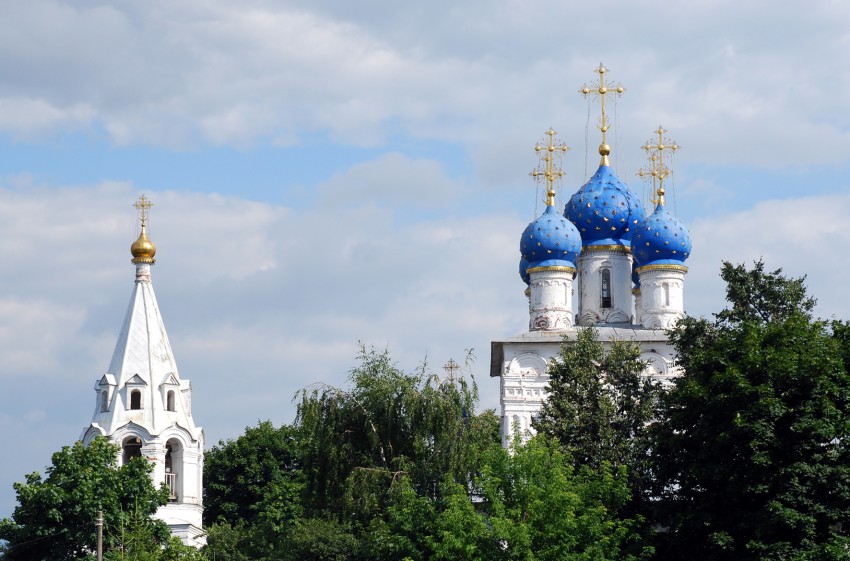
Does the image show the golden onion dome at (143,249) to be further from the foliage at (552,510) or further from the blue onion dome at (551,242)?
the foliage at (552,510)

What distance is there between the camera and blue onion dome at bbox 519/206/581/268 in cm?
4291

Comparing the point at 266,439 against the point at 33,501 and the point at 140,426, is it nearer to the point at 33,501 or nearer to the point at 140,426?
the point at 140,426

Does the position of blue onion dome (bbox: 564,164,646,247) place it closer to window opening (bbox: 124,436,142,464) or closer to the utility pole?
window opening (bbox: 124,436,142,464)

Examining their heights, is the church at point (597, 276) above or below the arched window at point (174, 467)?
above

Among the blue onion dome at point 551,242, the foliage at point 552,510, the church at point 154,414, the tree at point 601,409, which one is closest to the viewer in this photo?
the foliage at point 552,510

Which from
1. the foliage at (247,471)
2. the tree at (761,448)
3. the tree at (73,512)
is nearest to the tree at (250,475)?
the foliage at (247,471)

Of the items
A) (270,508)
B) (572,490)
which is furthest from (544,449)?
(270,508)

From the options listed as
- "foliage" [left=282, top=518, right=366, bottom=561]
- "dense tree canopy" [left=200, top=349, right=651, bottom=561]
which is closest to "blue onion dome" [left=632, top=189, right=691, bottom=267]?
"dense tree canopy" [left=200, top=349, right=651, bottom=561]

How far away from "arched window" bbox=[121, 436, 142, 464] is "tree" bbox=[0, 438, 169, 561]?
24.6ft

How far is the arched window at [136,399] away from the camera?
136ft

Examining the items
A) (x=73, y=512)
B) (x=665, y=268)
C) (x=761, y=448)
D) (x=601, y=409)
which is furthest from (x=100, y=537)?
(x=665, y=268)

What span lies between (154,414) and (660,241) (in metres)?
12.4

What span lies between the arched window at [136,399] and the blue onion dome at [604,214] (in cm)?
1138

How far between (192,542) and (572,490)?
48.8 ft
